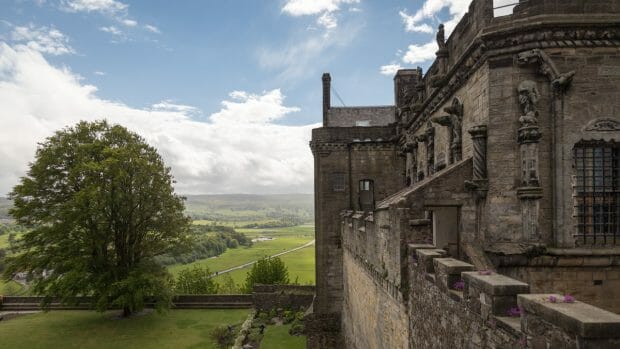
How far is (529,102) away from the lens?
9.02 meters

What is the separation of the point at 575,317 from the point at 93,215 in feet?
81.1

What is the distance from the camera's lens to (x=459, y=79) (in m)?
11.2

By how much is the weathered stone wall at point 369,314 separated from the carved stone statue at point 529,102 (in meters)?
5.11

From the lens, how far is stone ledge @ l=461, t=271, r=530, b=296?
468 centimetres

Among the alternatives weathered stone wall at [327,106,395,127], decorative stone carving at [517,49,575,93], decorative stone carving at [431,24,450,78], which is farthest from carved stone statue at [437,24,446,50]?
weathered stone wall at [327,106,395,127]

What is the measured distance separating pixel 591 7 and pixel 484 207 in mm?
5127

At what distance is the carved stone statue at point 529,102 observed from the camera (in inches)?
352

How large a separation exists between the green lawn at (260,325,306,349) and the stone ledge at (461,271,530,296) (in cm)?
1714

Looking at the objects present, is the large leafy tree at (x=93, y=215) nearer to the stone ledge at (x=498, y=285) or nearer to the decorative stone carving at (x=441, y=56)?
the decorative stone carving at (x=441, y=56)

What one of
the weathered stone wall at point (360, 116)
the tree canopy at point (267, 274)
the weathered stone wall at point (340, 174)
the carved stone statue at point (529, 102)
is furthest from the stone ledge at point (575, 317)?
the tree canopy at point (267, 274)

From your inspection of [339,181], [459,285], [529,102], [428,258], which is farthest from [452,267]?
[339,181]

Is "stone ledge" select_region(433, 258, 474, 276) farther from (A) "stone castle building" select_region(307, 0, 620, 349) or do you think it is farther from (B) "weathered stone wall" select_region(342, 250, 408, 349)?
(B) "weathered stone wall" select_region(342, 250, 408, 349)

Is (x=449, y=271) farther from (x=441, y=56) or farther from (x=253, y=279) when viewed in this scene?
(x=253, y=279)

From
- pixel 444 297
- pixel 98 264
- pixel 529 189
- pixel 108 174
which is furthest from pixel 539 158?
pixel 98 264
